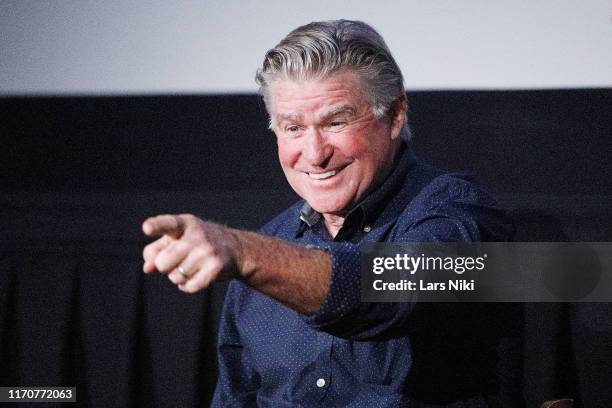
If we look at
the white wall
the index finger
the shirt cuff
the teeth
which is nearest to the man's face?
the teeth

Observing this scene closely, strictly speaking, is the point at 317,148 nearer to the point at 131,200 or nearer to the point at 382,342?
the point at 382,342

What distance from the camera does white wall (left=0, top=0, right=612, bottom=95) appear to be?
1.62 m

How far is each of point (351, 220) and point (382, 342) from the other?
0.20m

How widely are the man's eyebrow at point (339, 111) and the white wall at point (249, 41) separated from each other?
0.35 metres

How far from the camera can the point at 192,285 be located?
792 millimetres

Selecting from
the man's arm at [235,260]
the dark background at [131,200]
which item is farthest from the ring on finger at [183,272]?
the dark background at [131,200]

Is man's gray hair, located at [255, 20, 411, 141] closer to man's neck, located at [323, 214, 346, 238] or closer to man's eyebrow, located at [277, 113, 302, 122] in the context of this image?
man's eyebrow, located at [277, 113, 302, 122]

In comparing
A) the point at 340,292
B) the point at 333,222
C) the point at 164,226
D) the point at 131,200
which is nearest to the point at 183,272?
the point at 164,226

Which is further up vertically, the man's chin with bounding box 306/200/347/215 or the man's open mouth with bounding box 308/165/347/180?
the man's open mouth with bounding box 308/165/347/180

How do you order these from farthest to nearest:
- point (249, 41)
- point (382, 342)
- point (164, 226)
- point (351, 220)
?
point (249, 41)
point (351, 220)
point (382, 342)
point (164, 226)

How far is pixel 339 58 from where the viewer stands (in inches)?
52.8

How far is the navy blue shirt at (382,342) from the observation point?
3.92 feet

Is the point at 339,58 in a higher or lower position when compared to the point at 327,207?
higher

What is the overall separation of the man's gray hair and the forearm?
1.64ft
